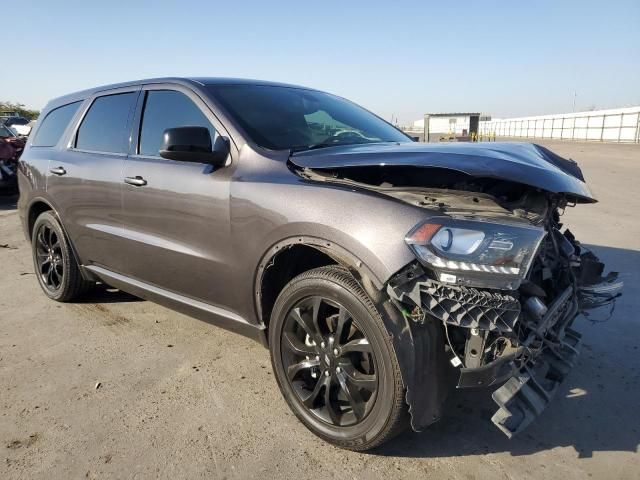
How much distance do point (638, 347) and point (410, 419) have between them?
2.16 metres

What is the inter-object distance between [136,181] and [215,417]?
168 centimetres

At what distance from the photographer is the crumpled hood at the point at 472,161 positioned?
2.18 meters

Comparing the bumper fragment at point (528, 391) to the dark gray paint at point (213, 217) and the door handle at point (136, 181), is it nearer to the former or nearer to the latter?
the dark gray paint at point (213, 217)

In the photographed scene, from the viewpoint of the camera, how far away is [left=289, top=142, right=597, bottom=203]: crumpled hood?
2176 mm

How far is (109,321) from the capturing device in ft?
13.5

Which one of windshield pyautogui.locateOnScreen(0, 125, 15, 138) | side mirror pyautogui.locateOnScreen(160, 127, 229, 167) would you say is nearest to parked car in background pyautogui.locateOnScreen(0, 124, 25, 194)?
windshield pyautogui.locateOnScreen(0, 125, 15, 138)

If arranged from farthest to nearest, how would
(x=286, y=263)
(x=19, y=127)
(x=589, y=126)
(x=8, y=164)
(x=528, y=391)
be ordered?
(x=589, y=126) < (x=19, y=127) < (x=8, y=164) < (x=286, y=263) < (x=528, y=391)

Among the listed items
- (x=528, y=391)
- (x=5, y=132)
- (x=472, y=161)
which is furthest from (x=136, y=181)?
(x=5, y=132)

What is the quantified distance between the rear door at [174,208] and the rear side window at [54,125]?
1278 millimetres

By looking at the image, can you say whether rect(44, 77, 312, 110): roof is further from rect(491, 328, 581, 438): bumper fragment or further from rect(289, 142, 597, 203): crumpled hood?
rect(491, 328, 581, 438): bumper fragment

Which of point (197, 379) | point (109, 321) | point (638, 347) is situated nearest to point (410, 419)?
point (197, 379)

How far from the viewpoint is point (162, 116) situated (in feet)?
11.3

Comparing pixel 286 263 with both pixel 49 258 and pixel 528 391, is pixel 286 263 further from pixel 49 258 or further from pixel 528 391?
pixel 49 258

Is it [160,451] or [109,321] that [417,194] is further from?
[109,321]
